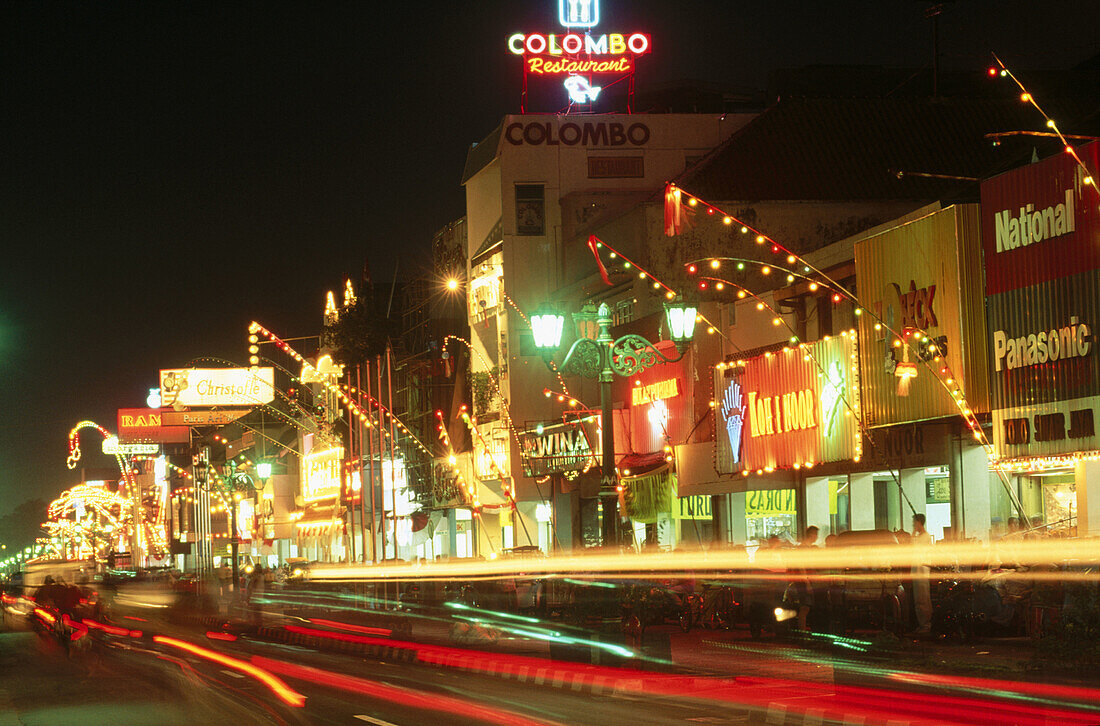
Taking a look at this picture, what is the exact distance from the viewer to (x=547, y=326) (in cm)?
2642

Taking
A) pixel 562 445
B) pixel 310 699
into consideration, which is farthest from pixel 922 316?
pixel 562 445

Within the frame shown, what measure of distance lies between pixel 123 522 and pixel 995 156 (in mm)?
137566

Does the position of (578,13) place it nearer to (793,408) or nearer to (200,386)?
(793,408)

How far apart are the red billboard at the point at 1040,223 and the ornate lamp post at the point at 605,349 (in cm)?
562

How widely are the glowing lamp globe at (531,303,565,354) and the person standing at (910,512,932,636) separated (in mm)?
7871

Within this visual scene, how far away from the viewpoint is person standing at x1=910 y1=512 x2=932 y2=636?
21484mm

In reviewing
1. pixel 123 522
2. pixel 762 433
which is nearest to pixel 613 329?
pixel 762 433

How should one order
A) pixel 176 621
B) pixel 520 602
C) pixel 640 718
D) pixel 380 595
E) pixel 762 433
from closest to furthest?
pixel 640 718 → pixel 520 602 → pixel 762 433 → pixel 380 595 → pixel 176 621

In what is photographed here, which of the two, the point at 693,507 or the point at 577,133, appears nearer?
the point at 693,507

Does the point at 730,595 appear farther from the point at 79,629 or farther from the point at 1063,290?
the point at 79,629

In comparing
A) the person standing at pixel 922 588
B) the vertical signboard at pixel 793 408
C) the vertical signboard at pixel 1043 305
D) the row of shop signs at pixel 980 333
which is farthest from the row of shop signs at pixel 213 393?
the person standing at pixel 922 588

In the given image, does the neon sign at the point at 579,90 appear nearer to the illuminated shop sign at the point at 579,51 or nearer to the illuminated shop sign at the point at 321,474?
the illuminated shop sign at the point at 579,51

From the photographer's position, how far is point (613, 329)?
40.1 m

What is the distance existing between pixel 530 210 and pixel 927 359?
24181 millimetres
